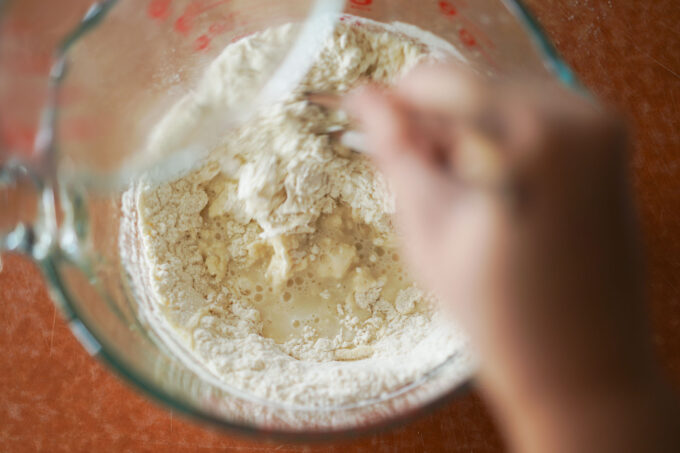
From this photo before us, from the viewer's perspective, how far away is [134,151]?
0.88m

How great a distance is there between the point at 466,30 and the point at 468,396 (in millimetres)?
605

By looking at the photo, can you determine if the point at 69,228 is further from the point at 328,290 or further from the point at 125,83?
the point at 328,290

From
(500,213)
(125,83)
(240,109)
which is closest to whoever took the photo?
(500,213)

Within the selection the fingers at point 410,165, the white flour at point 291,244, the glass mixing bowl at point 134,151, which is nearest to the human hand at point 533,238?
the fingers at point 410,165

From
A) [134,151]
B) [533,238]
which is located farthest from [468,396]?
[134,151]

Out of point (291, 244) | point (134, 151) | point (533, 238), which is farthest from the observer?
point (291, 244)

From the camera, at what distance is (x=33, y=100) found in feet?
Answer: 2.66

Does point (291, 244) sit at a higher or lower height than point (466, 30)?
lower

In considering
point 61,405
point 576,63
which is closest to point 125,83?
point 61,405

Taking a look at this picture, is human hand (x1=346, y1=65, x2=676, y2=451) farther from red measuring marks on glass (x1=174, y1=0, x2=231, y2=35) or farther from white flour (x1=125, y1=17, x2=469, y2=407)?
red measuring marks on glass (x1=174, y1=0, x2=231, y2=35)

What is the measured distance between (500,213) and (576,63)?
65 cm

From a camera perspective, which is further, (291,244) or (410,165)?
(291,244)

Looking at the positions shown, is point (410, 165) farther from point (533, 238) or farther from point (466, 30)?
point (466, 30)

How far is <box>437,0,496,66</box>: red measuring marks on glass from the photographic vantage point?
906 millimetres
